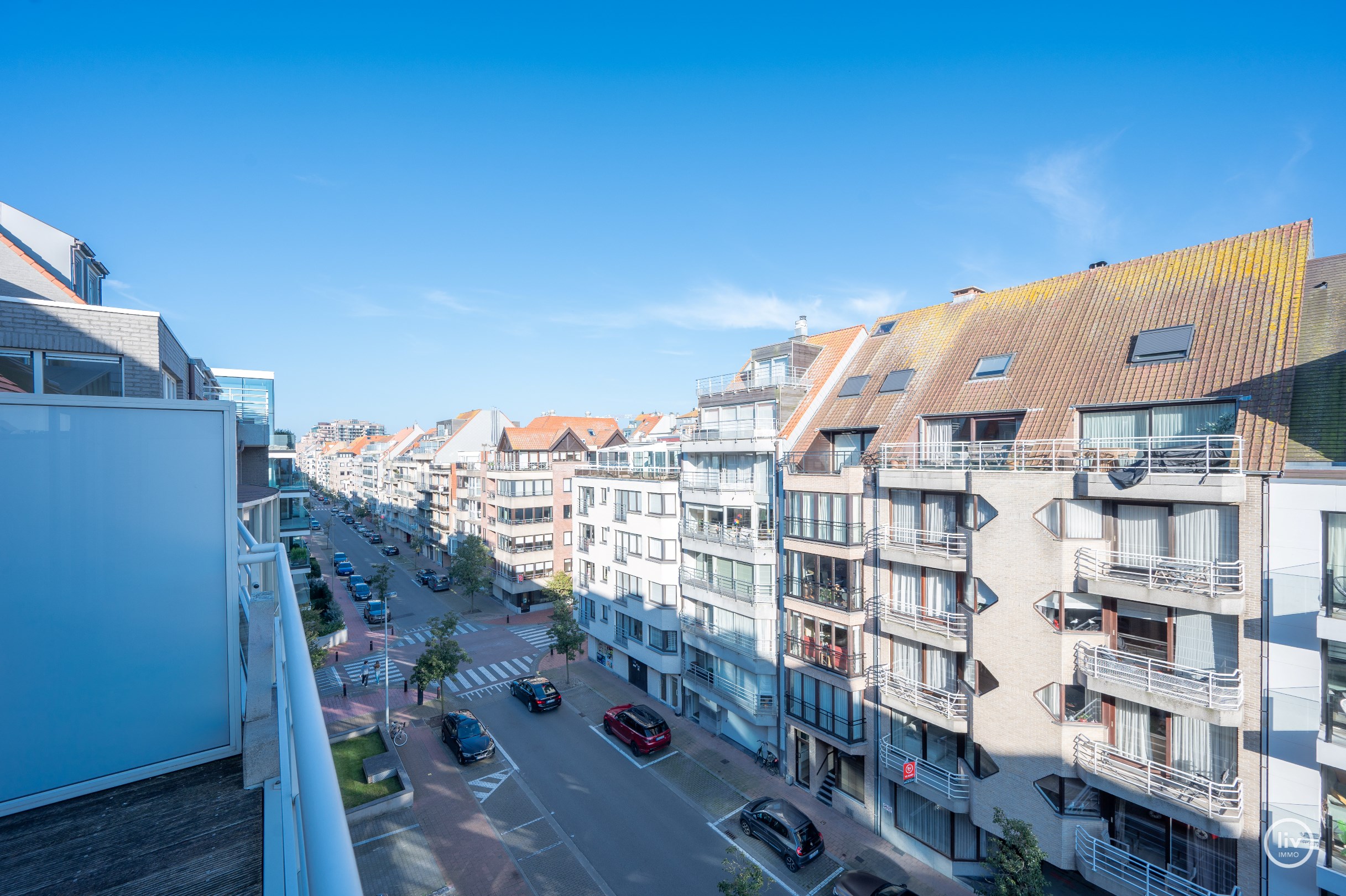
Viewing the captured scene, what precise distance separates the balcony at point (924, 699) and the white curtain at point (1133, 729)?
152 inches

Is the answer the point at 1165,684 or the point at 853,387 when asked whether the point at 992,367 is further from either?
the point at 1165,684

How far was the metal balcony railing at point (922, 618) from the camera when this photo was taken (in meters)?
19.1

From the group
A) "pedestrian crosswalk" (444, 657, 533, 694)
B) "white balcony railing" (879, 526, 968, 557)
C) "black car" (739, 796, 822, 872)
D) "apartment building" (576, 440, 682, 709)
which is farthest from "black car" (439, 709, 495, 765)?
"white balcony railing" (879, 526, 968, 557)

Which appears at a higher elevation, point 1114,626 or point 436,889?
point 1114,626

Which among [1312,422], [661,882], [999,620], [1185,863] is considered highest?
[1312,422]

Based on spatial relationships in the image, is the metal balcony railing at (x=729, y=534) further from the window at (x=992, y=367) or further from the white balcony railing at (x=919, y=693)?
the window at (x=992, y=367)

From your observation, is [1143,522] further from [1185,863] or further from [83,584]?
[83,584]

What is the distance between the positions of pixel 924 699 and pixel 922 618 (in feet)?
8.10

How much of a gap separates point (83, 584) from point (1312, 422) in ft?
70.5

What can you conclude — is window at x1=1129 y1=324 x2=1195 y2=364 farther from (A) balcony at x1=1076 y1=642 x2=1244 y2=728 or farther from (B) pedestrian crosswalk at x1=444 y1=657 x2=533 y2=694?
(B) pedestrian crosswalk at x1=444 y1=657 x2=533 y2=694

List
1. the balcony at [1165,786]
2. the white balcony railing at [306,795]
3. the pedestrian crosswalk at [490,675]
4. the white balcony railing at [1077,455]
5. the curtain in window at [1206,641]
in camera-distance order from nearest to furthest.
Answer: the white balcony railing at [306,795] < the balcony at [1165,786] < the curtain in window at [1206,641] < the white balcony railing at [1077,455] < the pedestrian crosswalk at [490,675]

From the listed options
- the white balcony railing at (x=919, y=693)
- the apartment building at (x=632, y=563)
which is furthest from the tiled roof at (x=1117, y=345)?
the apartment building at (x=632, y=563)

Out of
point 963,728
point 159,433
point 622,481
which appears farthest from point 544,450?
point 159,433

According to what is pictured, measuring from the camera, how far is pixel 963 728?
18.5m
